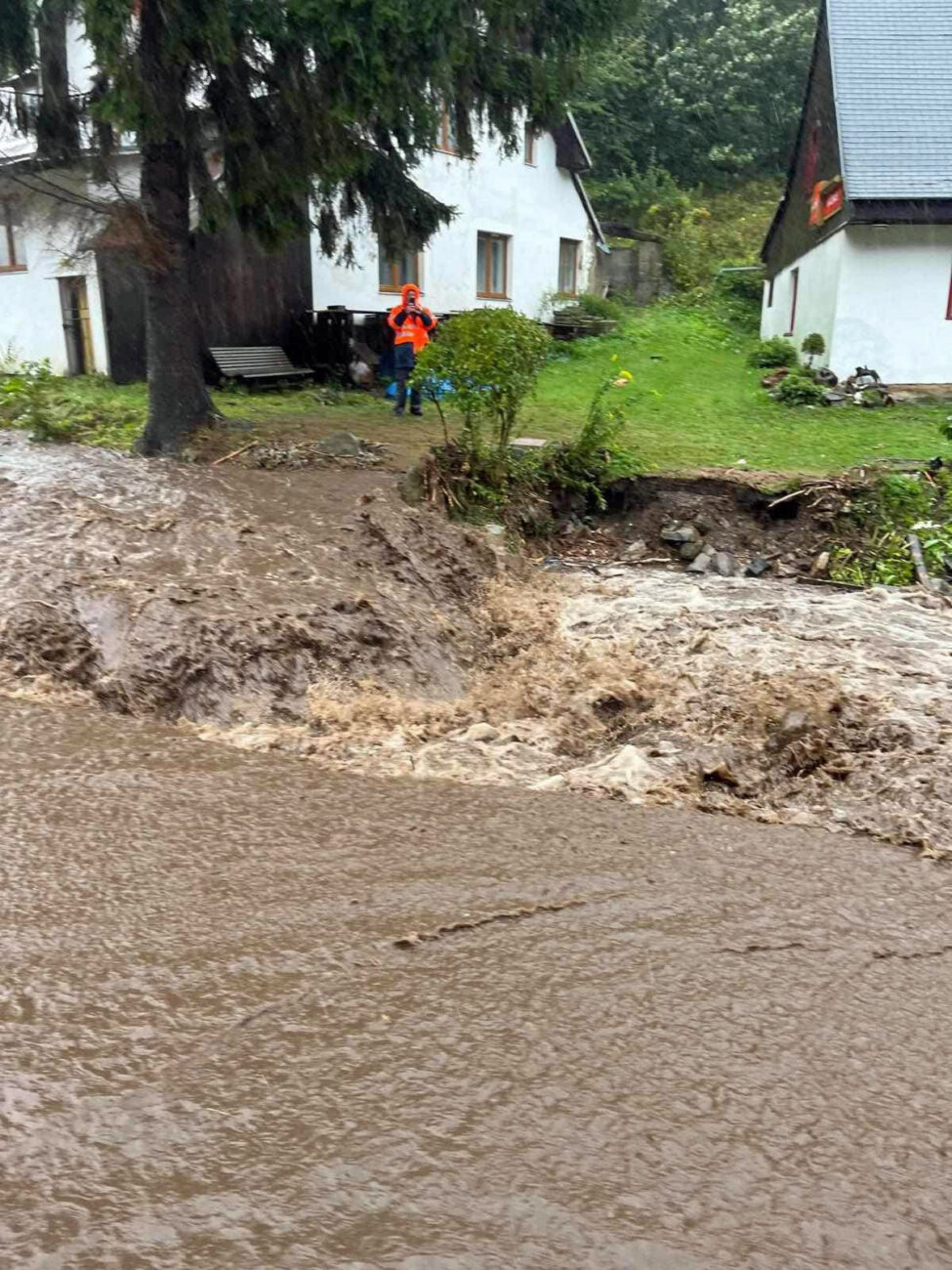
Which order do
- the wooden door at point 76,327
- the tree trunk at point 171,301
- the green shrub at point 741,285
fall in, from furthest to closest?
the green shrub at point 741,285 < the wooden door at point 76,327 < the tree trunk at point 171,301

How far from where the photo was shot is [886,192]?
1598 centimetres

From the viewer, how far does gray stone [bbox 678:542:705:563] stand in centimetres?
1034

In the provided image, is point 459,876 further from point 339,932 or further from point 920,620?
point 920,620

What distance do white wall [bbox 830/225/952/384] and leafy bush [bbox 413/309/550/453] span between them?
27.6 feet

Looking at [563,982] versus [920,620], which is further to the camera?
[920,620]

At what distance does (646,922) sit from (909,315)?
14.9 m

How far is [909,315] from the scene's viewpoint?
16453 millimetres

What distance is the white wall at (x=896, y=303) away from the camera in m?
16.3

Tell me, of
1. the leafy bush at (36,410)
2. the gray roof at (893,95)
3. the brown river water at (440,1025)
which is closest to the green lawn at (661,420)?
the leafy bush at (36,410)

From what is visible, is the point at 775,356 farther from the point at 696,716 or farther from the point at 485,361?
the point at 696,716

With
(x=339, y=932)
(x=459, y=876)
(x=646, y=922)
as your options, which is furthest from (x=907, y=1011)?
(x=339, y=932)

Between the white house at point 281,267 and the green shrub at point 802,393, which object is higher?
the white house at point 281,267

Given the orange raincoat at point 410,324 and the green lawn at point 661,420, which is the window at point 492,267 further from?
the orange raincoat at point 410,324

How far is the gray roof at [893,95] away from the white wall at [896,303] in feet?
2.23
